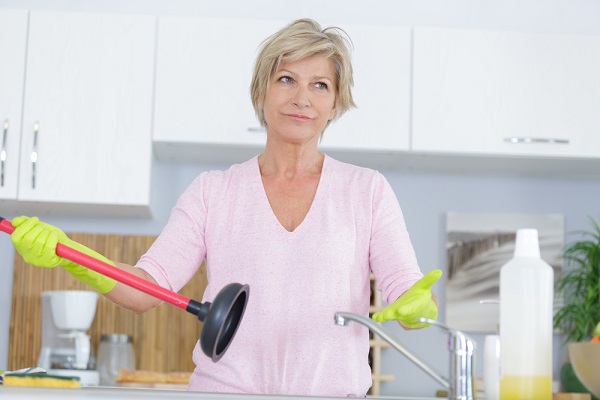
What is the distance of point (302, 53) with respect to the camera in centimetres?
204

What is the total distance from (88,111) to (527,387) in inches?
88.7

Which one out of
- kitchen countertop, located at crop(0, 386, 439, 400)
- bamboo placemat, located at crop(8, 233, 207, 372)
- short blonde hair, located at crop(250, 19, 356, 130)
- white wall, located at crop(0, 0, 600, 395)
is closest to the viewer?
kitchen countertop, located at crop(0, 386, 439, 400)

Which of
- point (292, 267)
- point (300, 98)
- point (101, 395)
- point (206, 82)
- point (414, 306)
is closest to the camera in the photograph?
point (101, 395)

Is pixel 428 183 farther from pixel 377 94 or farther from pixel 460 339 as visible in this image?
pixel 460 339

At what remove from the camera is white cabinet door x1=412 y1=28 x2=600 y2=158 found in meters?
3.36

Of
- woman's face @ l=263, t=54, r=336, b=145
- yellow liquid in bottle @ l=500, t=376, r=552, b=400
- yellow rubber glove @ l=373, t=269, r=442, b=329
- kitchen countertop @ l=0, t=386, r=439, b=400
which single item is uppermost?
woman's face @ l=263, t=54, r=336, b=145

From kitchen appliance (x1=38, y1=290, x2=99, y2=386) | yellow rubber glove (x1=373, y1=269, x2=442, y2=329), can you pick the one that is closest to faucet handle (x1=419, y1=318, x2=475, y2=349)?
yellow rubber glove (x1=373, y1=269, x2=442, y2=329)

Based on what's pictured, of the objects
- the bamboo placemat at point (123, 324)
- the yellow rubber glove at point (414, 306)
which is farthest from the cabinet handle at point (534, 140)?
the yellow rubber glove at point (414, 306)

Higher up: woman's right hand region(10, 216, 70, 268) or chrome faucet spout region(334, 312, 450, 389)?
woman's right hand region(10, 216, 70, 268)

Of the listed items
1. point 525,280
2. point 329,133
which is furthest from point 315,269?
point 329,133

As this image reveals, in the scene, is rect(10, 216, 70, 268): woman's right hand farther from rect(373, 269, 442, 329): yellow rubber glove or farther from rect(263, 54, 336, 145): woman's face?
rect(263, 54, 336, 145): woman's face

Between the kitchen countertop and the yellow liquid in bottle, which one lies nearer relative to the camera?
the kitchen countertop

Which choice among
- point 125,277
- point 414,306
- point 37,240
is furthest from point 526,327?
point 37,240

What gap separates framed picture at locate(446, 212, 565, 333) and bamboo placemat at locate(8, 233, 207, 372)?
0.92 m
